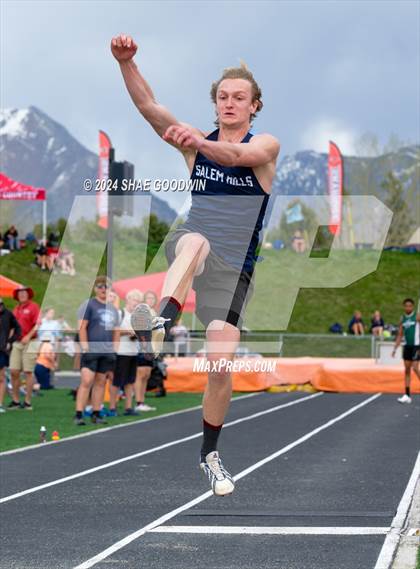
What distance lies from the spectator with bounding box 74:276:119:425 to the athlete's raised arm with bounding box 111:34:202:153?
32.2 ft

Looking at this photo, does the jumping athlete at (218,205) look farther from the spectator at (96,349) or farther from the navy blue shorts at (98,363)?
the navy blue shorts at (98,363)

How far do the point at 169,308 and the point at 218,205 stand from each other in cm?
40

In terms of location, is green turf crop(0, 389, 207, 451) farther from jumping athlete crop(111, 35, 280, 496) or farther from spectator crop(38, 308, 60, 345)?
jumping athlete crop(111, 35, 280, 496)

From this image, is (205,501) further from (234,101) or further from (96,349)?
(234,101)

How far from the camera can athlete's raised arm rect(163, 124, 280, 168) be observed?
3.46 metres

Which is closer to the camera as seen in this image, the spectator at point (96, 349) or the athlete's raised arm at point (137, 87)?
the athlete's raised arm at point (137, 87)

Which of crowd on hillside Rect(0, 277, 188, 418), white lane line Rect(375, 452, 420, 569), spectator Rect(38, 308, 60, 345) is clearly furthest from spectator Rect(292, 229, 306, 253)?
white lane line Rect(375, 452, 420, 569)

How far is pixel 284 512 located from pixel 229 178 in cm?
726

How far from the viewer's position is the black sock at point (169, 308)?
396cm

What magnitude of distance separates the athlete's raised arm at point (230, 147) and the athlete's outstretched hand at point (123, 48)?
0.41 m

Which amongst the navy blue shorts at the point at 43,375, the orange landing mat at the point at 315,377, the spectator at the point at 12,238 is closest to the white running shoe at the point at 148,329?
the navy blue shorts at the point at 43,375

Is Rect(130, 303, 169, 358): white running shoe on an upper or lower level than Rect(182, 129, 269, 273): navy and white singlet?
lower

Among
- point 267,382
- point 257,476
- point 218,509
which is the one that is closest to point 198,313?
point 218,509

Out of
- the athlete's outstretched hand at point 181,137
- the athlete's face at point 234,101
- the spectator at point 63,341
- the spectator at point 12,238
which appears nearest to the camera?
the athlete's outstretched hand at point 181,137
